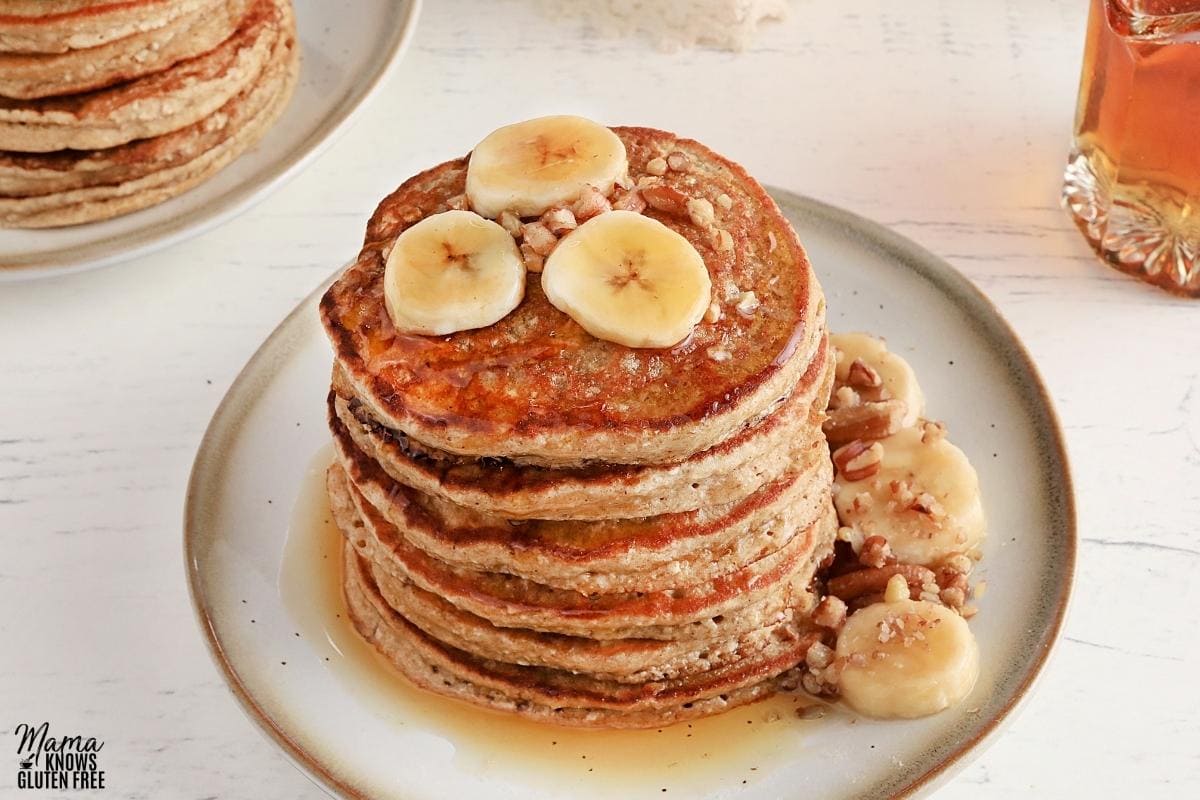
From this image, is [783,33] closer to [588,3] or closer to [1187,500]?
[588,3]

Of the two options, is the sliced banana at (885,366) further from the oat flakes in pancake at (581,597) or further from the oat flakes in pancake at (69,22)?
the oat flakes in pancake at (69,22)

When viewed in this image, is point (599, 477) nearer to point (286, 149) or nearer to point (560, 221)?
point (560, 221)

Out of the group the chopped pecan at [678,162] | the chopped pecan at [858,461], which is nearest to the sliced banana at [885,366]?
the chopped pecan at [858,461]

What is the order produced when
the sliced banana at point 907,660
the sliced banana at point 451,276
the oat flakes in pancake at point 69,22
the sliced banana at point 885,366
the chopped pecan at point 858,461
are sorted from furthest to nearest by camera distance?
1. the oat flakes in pancake at point 69,22
2. the sliced banana at point 885,366
3. the chopped pecan at point 858,461
4. the sliced banana at point 907,660
5. the sliced banana at point 451,276

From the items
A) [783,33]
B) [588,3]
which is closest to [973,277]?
[783,33]

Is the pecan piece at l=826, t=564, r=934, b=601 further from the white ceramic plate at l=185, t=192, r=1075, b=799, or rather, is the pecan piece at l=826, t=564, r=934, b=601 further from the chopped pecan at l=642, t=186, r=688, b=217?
the chopped pecan at l=642, t=186, r=688, b=217

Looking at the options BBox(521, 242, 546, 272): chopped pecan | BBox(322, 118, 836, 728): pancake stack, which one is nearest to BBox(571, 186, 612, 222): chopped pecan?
BBox(322, 118, 836, 728): pancake stack

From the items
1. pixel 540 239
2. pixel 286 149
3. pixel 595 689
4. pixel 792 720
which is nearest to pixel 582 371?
pixel 540 239
